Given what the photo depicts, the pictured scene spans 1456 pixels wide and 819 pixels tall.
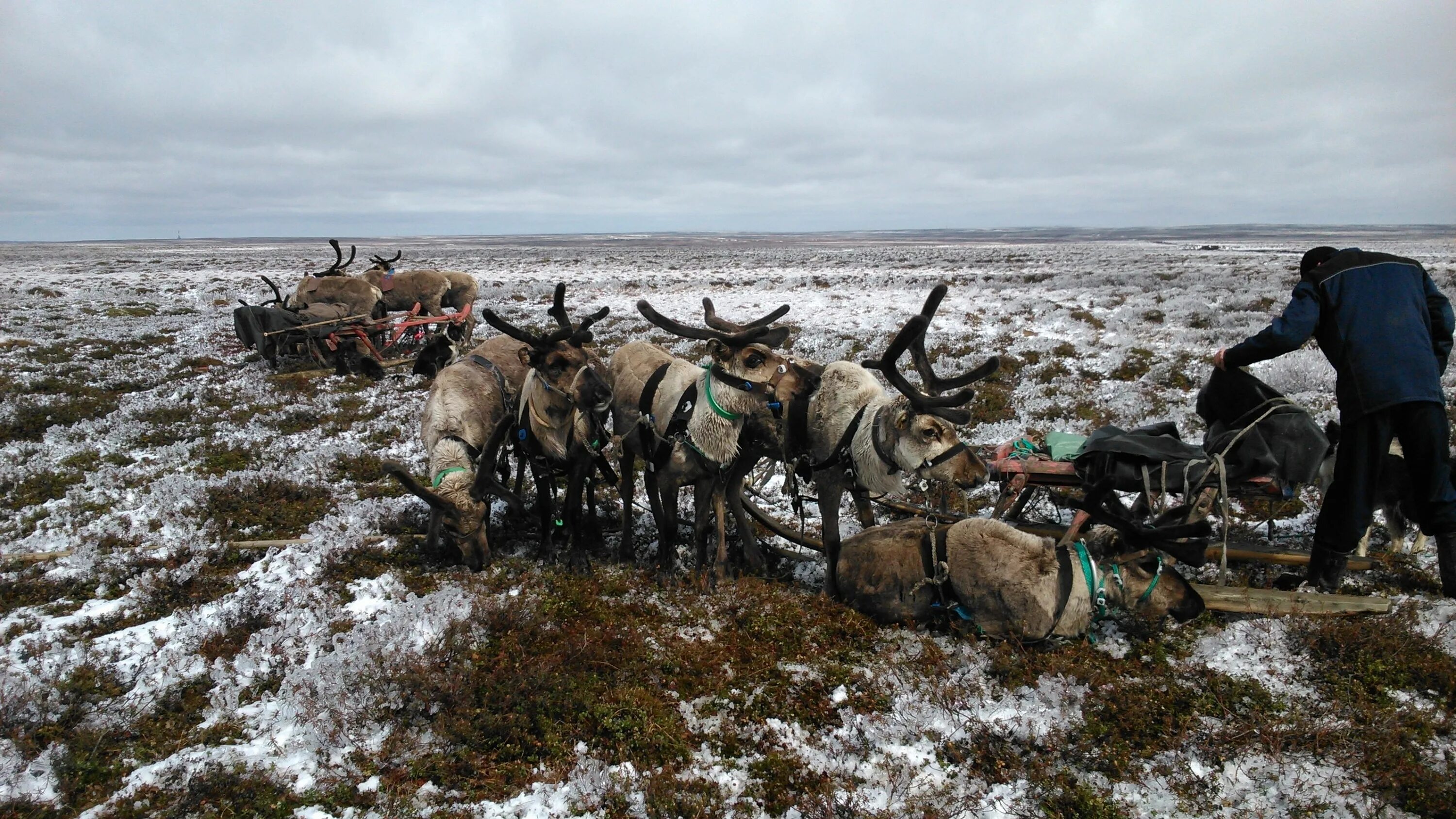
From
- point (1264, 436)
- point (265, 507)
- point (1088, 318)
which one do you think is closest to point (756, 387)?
point (1264, 436)

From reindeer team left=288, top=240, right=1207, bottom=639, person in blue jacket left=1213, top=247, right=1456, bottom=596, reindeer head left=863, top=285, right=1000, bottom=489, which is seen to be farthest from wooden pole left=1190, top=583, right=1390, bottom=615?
reindeer head left=863, top=285, right=1000, bottom=489

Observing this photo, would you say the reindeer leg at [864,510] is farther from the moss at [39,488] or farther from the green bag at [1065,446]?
the moss at [39,488]

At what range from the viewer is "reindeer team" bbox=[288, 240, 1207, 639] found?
187 inches

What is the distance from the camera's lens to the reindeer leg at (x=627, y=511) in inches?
255

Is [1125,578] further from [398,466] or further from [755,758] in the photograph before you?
[398,466]

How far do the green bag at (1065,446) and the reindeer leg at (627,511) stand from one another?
3.96m

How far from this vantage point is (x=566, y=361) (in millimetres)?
5949

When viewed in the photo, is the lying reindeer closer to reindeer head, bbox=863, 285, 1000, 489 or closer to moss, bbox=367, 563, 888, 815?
moss, bbox=367, 563, 888, 815

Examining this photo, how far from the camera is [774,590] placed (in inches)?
226

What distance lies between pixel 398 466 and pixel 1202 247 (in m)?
75.6

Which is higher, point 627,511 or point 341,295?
point 341,295

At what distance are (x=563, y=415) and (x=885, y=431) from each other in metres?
2.99

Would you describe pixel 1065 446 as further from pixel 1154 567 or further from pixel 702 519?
pixel 702 519

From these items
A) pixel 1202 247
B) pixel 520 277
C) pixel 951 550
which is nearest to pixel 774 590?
pixel 951 550
